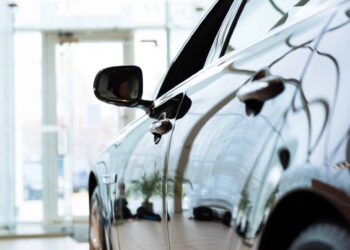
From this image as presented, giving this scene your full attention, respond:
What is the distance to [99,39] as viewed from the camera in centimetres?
980

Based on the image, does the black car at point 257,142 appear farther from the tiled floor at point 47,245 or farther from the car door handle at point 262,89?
the tiled floor at point 47,245

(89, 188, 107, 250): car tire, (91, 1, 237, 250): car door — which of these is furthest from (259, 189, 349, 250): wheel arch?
(89, 188, 107, 250): car tire

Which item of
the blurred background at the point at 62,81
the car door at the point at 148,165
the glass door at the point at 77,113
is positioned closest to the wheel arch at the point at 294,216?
the car door at the point at 148,165

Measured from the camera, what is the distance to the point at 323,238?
81cm

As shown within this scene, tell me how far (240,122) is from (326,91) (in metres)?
0.28

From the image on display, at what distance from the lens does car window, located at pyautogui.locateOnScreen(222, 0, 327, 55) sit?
124 centimetres

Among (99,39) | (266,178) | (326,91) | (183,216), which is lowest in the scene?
(183,216)

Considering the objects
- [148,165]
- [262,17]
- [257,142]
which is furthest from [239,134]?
[148,165]

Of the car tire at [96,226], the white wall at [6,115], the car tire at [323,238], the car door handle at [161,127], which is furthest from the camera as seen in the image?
the white wall at [6,115]

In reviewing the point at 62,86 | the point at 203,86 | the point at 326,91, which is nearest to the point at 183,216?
the point at 203,86

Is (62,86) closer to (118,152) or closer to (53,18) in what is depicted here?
(53,18)

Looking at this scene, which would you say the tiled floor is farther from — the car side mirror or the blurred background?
the car side mirror

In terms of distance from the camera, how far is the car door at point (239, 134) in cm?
95

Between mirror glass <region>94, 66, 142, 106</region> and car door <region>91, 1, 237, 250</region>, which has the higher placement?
mirror glass <region>94, 66, 142, 106</region>
